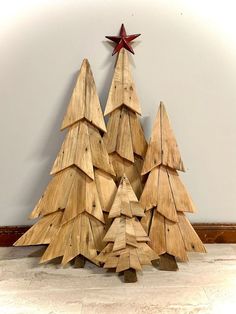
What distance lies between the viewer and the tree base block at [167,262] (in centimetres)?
121

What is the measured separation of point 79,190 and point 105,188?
0.30 ft

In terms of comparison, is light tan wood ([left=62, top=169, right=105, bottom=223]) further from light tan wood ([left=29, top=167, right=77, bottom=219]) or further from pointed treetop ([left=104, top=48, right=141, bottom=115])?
pointed treetop ([left=104, top=48, right=141, bottom=115])

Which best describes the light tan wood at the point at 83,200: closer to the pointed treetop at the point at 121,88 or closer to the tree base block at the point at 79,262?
the tree base block at the point at 79,262

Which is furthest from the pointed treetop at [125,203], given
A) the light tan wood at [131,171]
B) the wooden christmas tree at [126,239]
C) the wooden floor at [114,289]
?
the wooden floor at [114,289]

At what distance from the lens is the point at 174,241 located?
1.22m

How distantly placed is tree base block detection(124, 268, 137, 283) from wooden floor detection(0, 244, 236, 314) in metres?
0.02

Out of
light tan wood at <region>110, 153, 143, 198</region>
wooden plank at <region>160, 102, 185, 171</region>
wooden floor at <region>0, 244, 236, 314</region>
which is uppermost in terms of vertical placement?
wooden plank at <region>160, 102, 185, 171</region>

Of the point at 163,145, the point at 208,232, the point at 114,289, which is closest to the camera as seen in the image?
the point at 114,289

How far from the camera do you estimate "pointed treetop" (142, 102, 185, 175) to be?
1197 millimetres

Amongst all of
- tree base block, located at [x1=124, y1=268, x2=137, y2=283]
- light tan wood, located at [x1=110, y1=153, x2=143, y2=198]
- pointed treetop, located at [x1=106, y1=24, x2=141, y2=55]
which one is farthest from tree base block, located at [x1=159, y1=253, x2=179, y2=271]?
pointed treetop, located at [x1=106, y1=24, x2=141, y2=55]

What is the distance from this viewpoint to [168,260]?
1224 mm

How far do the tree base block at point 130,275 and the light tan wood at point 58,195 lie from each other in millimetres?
307

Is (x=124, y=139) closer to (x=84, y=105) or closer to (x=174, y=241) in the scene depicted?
(x=84, y=105)

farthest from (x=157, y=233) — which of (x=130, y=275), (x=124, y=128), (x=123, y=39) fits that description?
(x=123, y=39)
